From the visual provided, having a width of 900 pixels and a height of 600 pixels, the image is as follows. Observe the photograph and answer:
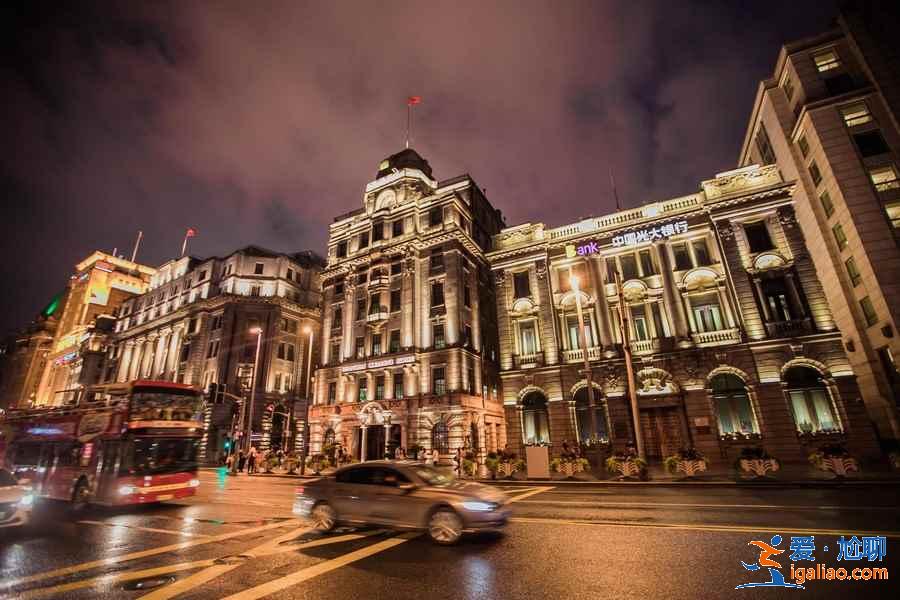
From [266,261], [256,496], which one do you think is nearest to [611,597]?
[256,496]

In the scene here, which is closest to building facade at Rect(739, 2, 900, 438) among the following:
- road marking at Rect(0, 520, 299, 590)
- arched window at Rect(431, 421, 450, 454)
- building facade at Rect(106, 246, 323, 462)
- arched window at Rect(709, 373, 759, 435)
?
arched window at Rect(709, 373, 759, 435)

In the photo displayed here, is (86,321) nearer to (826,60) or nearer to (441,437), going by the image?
(441,437)

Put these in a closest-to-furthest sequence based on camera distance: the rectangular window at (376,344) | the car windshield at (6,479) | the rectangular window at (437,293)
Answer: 1. the car windshield at (6,479)
2. the rectangular window at (437,293)
3. the rectangular window at (376,344)

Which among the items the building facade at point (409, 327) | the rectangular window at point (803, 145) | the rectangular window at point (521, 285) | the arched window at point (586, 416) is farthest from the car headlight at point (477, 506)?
the rectangular window at point (803, 145)

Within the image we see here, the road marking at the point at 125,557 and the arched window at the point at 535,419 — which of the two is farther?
the arched window at the point at 535,419

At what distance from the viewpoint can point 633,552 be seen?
700cm

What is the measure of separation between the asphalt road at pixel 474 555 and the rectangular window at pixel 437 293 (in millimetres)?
26831

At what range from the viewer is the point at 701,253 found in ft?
99.4

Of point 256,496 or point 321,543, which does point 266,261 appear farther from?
point 321,543

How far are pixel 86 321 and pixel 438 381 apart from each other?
86683mm

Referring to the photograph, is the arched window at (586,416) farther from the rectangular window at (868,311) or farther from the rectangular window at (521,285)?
the rectangular window at (868,311)

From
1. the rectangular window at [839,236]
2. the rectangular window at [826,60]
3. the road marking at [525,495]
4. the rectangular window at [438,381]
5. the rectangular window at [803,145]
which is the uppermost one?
the rectangular window at [826,60]

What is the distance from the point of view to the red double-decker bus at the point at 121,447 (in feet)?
47.3

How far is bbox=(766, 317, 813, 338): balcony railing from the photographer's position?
25438mm
